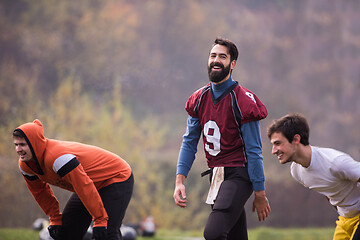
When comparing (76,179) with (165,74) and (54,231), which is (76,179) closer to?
(54,231)

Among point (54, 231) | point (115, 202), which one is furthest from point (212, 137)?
point (54, 231)

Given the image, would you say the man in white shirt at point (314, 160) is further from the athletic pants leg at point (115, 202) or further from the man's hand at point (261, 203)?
the athletic pants leg at point (115, 202)

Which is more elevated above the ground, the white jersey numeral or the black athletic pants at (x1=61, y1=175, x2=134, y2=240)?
the white jersey numeral

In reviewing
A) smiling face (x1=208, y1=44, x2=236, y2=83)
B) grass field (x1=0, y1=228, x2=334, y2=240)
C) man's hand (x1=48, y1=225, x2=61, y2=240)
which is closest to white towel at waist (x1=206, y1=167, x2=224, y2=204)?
smiling face (x1=208, y1=44, x2=236, y2=83)

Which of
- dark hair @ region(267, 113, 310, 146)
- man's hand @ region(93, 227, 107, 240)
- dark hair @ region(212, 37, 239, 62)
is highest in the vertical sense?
dark hair @ region(212, 37, 239, 62)

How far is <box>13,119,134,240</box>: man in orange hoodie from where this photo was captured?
3297 millimetres

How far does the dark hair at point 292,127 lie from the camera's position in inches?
125

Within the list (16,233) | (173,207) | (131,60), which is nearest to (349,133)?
(173,207)

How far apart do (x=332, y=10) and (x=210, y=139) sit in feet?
27.8

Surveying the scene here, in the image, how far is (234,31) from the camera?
10336 mm

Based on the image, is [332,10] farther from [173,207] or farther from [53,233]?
[53,233]

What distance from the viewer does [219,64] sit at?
3.34 meters

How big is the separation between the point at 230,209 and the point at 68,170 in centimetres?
117

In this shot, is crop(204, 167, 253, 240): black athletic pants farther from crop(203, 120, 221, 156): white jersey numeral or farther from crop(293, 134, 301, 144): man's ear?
crop(293, 134, 301, 144): man's ear
